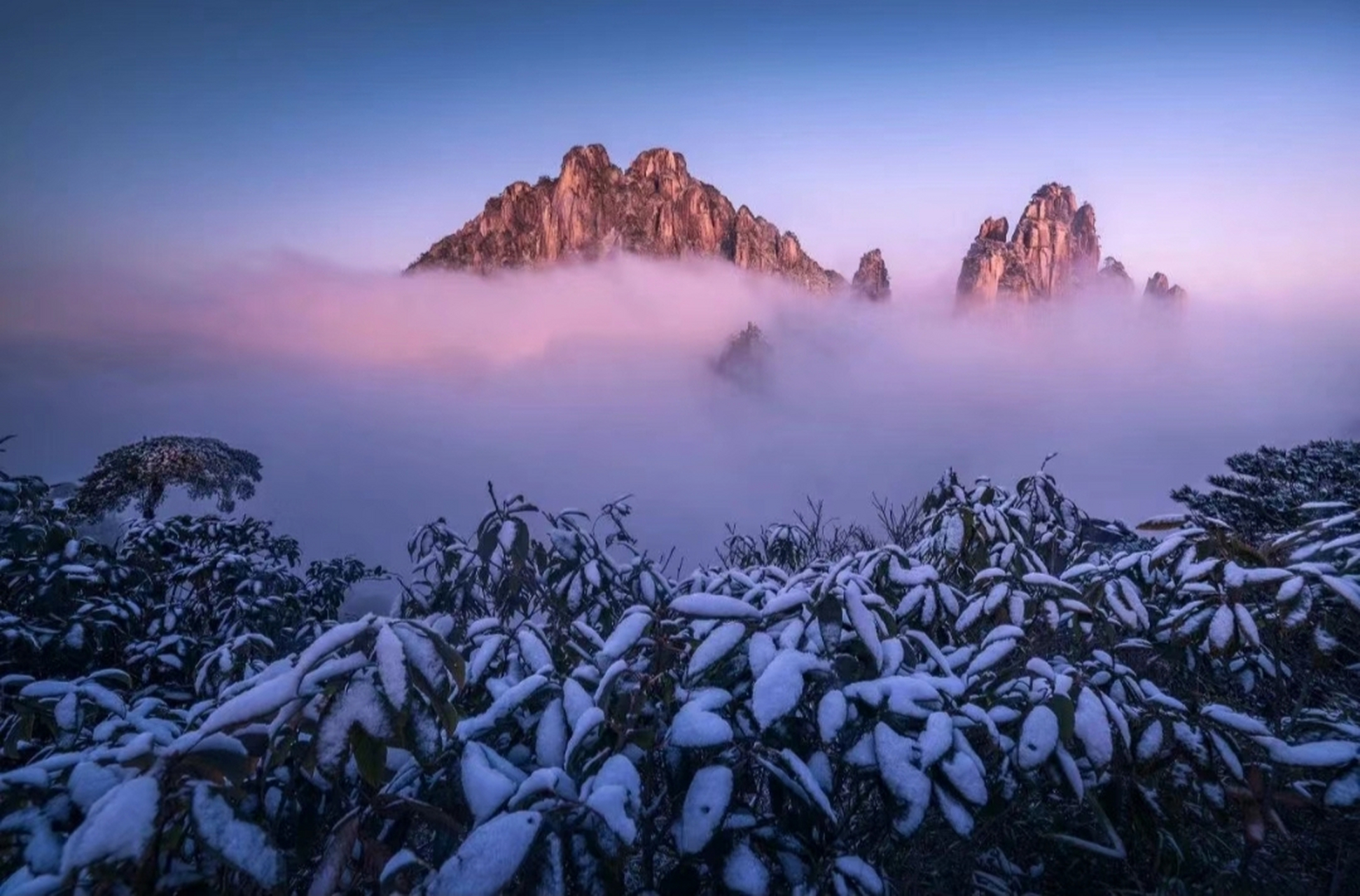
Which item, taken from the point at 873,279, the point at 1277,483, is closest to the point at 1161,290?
the point at 873,279

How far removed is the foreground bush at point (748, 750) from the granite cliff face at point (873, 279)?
104 m

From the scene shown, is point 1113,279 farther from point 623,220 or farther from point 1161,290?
point 623,220

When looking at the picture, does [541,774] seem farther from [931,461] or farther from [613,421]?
[613,421]

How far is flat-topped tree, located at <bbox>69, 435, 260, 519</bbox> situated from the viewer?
980 cm

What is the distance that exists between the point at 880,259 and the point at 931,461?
53.1 m

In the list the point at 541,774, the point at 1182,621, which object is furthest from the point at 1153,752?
the point at 541,774

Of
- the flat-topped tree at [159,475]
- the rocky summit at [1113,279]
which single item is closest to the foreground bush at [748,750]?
the flat-topped tree at [159,475]

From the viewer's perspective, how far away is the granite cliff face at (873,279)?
99250 mm

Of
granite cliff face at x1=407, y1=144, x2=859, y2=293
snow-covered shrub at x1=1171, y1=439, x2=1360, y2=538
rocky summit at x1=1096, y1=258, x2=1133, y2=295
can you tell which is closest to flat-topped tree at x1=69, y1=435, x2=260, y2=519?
snow-covered shrub at x1=1171, y1=439, x2=1360, y2=538

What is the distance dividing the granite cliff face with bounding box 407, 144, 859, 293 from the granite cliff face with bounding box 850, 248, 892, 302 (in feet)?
31.3

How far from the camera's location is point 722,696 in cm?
134

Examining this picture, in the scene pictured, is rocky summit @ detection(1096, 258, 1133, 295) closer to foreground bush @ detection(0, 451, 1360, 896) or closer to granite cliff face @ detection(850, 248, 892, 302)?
granite cliff face @ detection(850, 248, 892, 302)

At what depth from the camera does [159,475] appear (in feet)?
33.7

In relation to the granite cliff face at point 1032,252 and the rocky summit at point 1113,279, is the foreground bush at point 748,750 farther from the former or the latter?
the rocky summit at point 1113,279
